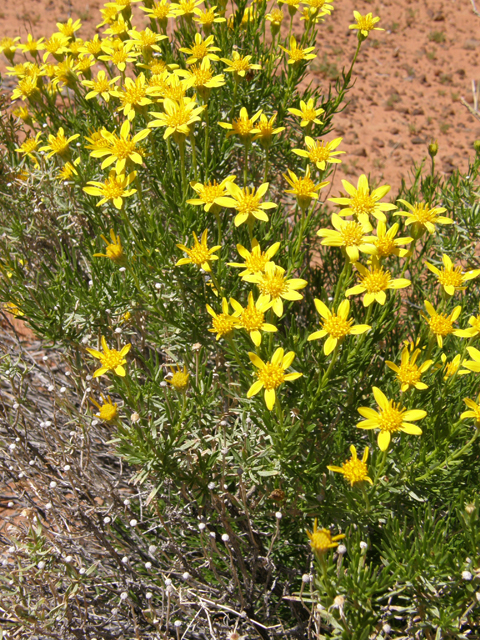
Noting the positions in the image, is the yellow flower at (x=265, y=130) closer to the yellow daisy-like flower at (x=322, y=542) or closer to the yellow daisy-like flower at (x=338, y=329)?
the yellow daisy-like flower at (x=338, y=329)

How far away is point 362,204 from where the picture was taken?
2273 millimetres

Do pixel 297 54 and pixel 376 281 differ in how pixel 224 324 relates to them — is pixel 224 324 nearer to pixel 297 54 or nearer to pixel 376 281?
pixel 376 281

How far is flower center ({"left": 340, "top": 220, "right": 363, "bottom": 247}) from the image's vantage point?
2.06 m

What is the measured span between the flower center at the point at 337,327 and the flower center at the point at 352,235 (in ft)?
1.12

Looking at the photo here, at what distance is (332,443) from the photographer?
242 cm

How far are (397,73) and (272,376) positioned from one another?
8.82m

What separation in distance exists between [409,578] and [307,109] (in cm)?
234

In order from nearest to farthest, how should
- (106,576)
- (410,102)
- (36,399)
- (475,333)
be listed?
(475,333) < (106,576) < (36,399) < (410,102)

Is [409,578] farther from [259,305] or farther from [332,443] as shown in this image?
[259,305]

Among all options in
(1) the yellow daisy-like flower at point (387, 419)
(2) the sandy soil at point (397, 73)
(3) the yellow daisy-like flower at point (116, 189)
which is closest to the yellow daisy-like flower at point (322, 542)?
(1) the yellow daisy-like flower at point (387, 419)

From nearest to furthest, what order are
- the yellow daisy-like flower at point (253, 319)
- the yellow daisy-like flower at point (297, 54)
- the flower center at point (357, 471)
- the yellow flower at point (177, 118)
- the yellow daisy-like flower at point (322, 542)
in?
the yellow daisy-like flower at point (322, 542), the flower center at point (357, 471), the yellow daisy-like flower at point (253, 319), the yellow flower at point (177, 118), the yellow daisy-like flower at point (297, 54)

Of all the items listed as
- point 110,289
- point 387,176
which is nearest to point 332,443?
point 110,289

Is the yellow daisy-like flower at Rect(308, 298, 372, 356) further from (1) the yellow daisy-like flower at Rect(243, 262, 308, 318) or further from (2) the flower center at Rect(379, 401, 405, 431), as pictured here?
(2) the flower center at Rect(379, 401, 405, 431)

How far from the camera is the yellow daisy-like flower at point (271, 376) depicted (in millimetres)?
1896
